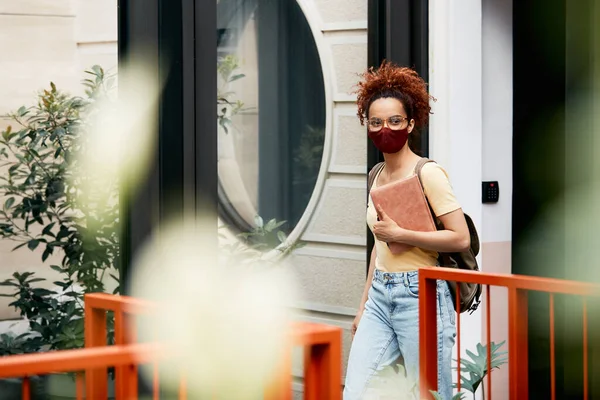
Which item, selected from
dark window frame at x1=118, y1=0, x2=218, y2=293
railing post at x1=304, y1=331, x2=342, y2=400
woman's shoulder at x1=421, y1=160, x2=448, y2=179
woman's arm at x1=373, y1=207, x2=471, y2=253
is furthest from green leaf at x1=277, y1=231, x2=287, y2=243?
railing post at x1=304, y1=331, x2=342, y2=400

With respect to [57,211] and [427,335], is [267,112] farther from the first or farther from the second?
[427,335]

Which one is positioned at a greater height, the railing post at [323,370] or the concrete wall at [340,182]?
the concrete wall at [340,182]

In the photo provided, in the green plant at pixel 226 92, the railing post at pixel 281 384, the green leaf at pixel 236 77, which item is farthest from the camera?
the green leaf at pixel 236 77

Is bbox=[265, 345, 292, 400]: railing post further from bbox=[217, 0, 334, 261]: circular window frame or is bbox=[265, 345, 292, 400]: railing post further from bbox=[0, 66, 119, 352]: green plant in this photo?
bbox=[217, 0, 334, 261]: circular window frame

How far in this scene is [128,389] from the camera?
2.35 meters

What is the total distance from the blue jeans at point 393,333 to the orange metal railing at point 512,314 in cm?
5

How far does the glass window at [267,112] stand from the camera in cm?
479

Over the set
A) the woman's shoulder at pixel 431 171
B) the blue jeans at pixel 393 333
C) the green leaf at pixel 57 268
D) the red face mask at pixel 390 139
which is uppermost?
the red face mask at pixel 390 139

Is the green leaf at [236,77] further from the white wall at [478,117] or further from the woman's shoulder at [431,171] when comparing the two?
the white wall at [478,117]

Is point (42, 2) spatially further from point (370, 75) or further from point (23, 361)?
point (23, 361)

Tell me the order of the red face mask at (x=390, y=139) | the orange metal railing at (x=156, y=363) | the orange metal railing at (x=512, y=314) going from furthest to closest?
the red face mask at (x=390, y=139), the orange metal railing at (x=512, y=314), the orange metal railing at (x=156, y=363)

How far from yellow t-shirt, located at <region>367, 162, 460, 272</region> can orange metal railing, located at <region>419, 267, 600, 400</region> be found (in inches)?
4.6

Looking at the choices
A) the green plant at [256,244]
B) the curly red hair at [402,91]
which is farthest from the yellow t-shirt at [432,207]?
the green plant at [256,244]

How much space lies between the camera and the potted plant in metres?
3.86
